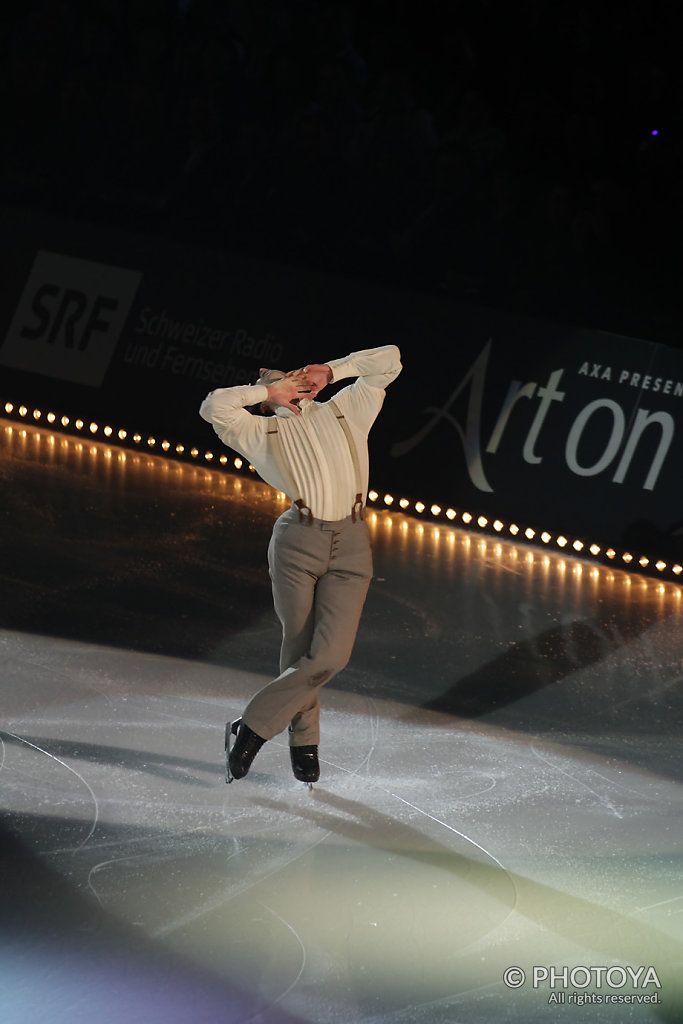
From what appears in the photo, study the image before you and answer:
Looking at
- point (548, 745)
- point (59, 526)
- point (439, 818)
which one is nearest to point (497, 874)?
point (439, 818)

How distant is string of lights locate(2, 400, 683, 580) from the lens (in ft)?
29.1

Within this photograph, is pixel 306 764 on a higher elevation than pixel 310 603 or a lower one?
lower

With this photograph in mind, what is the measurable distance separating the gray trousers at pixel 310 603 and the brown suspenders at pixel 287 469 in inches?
1.3

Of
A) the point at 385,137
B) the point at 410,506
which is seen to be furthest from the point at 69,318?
the point at 410,506

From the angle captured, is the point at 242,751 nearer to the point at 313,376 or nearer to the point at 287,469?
the point at 287,469

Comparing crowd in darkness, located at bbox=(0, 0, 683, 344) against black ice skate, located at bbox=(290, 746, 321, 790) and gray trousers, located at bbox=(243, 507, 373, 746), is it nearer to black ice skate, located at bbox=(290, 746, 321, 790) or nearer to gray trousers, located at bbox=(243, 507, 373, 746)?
gray trousers, located at bbox=(243, 507, 373, 746)

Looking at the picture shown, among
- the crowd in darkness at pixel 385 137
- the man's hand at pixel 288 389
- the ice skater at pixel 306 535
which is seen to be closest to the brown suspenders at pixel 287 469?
the ice skater at pixel 306 535

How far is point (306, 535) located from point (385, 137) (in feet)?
20.5

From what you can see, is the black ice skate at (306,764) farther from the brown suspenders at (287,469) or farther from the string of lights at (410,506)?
the string of lights at (410,506)

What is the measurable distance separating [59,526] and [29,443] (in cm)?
191

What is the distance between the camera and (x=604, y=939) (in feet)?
15.3

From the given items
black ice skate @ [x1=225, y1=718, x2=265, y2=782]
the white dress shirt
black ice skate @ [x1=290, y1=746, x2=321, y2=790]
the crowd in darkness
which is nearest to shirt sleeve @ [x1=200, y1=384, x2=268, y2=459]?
the white dress shirt

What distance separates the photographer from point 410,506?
376 inches

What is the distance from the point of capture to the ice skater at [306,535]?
5.42m
